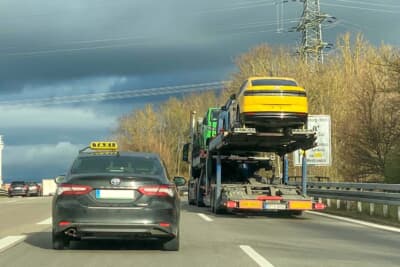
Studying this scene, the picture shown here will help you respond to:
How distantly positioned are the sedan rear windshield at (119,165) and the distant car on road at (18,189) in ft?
159

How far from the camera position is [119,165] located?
10.6m

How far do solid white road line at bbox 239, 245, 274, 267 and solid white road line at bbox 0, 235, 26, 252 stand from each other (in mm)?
4075

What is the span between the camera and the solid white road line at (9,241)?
11406 mm

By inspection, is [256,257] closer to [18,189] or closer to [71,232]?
[71,232]

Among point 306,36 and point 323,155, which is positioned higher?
point 306,36

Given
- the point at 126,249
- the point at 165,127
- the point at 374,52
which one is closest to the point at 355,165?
the point at 374,52

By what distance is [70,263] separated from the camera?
9.19 meters

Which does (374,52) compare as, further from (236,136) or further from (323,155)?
(236,136)

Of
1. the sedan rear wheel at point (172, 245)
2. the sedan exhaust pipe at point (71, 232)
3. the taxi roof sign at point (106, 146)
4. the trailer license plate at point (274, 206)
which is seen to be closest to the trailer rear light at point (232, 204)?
the trailer license plate at point (274, 206)

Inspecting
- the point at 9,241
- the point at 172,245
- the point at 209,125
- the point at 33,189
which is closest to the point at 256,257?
the point at 172,245

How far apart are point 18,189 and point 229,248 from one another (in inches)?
1915

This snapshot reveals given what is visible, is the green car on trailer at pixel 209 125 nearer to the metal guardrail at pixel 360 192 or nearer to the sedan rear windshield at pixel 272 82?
the metal guardrail at pixel 360 192

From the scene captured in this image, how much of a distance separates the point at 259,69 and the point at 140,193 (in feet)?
126

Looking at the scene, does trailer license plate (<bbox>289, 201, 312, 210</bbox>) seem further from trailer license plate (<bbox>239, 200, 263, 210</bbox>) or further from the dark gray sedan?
the dark gray sedan
